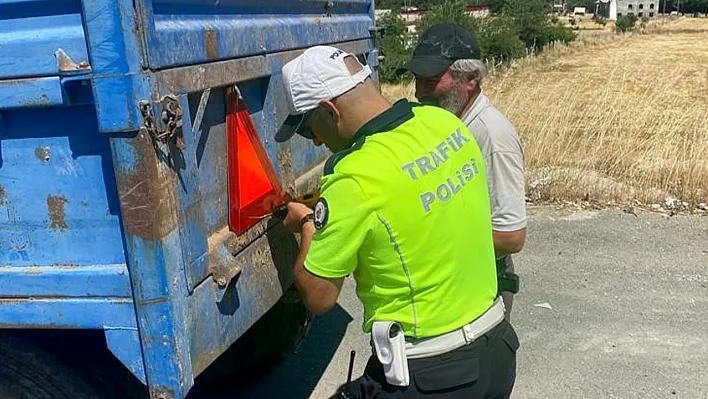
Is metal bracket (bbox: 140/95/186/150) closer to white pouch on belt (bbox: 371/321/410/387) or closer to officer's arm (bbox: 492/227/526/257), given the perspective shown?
white pouch on belt (bbox: 371/321/410/387)

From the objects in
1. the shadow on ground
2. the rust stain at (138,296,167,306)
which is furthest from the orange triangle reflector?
the shadow on ground

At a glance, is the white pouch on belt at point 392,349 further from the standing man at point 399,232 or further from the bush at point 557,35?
the bush at point 557,35

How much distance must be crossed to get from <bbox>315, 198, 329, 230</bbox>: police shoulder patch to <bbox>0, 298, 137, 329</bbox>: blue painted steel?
25.7 inches

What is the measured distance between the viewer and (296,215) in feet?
7.54

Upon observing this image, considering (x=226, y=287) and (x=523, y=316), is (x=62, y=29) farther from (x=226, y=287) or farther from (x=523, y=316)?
→ (x=523, y=316)

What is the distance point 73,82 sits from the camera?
1.90m

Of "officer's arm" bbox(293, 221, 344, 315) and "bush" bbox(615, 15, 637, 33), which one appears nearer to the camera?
"officer's arm" bbox(293, 221, 344, 315)

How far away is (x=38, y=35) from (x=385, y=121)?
3.27ft

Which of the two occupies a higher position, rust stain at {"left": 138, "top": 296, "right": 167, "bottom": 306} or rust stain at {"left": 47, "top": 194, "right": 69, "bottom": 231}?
rust stain at {"left": 47, "top": 194, "right": 69, "bottom": 231}

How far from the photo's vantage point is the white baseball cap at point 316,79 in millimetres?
1901

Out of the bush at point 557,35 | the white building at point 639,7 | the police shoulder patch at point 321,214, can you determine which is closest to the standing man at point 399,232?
the police shoulder patch at point 321,214

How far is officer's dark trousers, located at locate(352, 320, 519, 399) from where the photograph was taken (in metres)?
2.02

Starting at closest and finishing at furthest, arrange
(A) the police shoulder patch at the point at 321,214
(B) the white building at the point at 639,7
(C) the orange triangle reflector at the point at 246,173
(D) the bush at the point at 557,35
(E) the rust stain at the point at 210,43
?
(A) the police shoulder patch at the point at 321,214
(E) the rust stain at the point at 210,43
(C) the orange triangle reflector at the point at 246,173
(D) the bush at the point at 557,35
(B) the white building at the point at 639,7

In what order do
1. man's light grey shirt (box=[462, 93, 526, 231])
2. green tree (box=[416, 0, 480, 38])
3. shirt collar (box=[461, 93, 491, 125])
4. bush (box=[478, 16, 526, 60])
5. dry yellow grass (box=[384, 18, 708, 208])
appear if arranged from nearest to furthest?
1. man's light grey shirt (box=[462, 93, 526, 231])
2. shirt collar (box=[461, 93, 491, 125])
3. dry yellow grass (box=[384, 18, 708, 208])
4. green tree (box=[416, 0, 480, 38])
5. bush (box=[478, 16, 526, 60])
